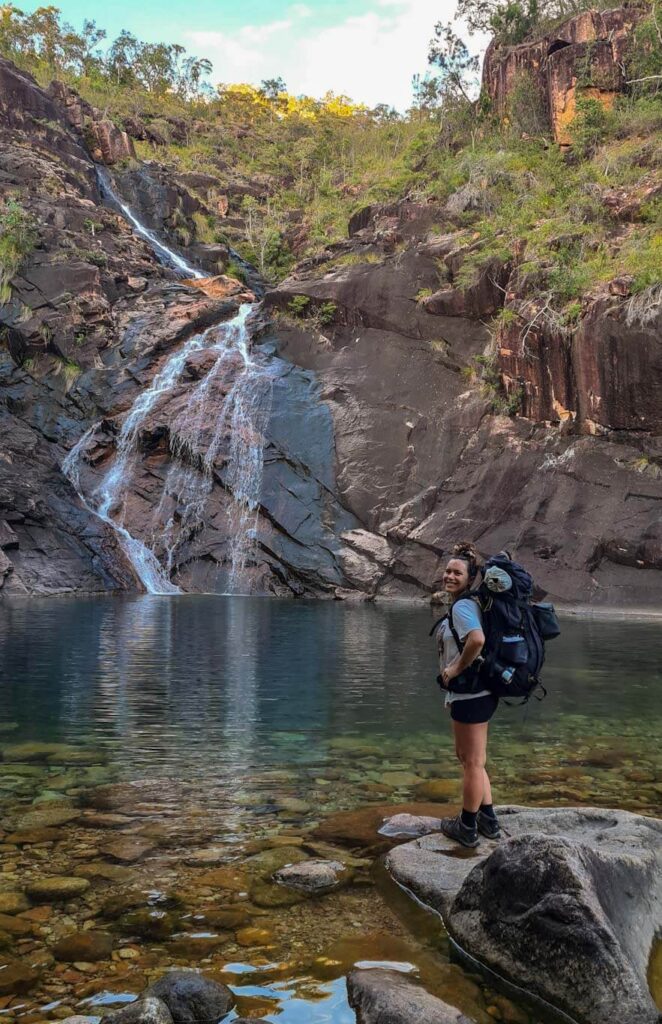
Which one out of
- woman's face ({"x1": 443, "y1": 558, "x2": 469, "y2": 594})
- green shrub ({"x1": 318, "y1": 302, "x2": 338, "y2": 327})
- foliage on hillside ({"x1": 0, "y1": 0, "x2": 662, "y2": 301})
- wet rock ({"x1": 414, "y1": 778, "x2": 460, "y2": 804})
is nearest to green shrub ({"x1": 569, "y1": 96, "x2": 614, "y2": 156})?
foliage on hillside ({"x1": 0, "y1": 0, "x2": 662, "y2": 301})

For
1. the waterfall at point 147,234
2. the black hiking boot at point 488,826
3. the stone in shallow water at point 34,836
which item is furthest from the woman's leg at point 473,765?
the waterfall at point 147,234

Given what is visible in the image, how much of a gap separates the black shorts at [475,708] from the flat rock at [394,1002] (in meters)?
1.78

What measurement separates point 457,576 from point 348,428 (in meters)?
25.3

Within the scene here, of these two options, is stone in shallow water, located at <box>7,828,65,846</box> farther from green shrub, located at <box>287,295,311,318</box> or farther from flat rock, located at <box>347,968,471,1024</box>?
green shrub, located at <box>287,295,311,318</box>

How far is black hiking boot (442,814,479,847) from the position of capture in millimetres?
4949

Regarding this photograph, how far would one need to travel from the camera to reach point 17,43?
7038cm

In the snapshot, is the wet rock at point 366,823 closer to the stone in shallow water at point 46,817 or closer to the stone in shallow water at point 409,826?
the stone in shallow water at point 409,826

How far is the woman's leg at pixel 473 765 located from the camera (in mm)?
4945

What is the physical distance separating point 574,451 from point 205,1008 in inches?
988

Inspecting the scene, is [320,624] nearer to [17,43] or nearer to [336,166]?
[336,166]

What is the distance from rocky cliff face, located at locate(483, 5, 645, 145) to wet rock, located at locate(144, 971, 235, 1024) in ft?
127

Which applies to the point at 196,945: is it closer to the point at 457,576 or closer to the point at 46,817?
the point at 46,817

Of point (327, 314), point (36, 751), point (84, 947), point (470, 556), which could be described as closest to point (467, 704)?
point (470, 556)

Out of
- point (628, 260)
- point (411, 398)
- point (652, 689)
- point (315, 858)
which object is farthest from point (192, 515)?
point (315, 858)
